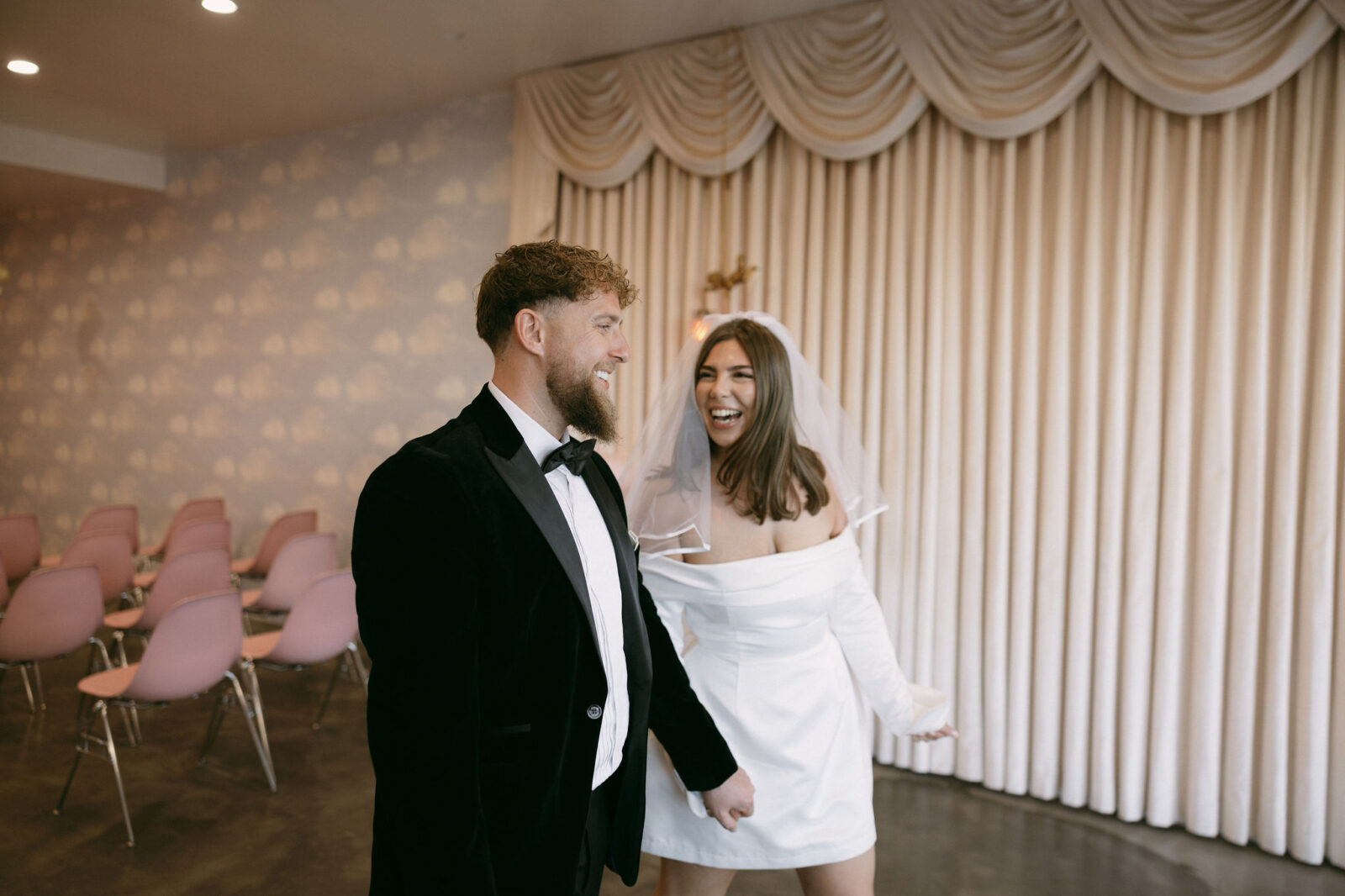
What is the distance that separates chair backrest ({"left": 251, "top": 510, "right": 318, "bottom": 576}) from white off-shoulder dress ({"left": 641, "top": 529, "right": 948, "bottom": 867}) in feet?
14.9

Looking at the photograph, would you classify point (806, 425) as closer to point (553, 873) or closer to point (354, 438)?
point (553, 873)

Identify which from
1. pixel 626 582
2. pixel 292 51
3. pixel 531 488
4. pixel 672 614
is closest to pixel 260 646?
pixel 672 614

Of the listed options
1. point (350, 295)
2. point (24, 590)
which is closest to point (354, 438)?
point (350, 295)

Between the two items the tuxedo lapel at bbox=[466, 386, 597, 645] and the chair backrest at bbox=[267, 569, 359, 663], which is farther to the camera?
the chair backrest at bbox=[267, 569, 359, 663]

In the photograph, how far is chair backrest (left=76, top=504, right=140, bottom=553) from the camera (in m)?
6.36

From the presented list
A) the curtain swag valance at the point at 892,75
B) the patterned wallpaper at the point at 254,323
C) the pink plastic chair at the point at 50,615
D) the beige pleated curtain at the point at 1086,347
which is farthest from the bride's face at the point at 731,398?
A: the patterned wallpaper at the point at 254,323

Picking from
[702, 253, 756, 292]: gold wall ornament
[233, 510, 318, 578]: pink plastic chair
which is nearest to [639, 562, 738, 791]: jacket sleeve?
[702, 253, 756, 292]: gold wall ornament

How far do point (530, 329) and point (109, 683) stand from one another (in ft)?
10.2

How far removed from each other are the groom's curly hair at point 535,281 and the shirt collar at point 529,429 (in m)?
0.10

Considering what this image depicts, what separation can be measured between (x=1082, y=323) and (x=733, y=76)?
2.16 m

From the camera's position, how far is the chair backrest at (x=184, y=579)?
14.7ft

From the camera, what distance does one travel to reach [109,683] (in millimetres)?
3697

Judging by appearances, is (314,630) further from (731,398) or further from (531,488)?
(531,488)

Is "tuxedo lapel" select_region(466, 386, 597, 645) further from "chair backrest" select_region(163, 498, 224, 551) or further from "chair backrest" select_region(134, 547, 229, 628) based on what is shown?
"chair backrest" select_region(163, 498, 224, 551)
